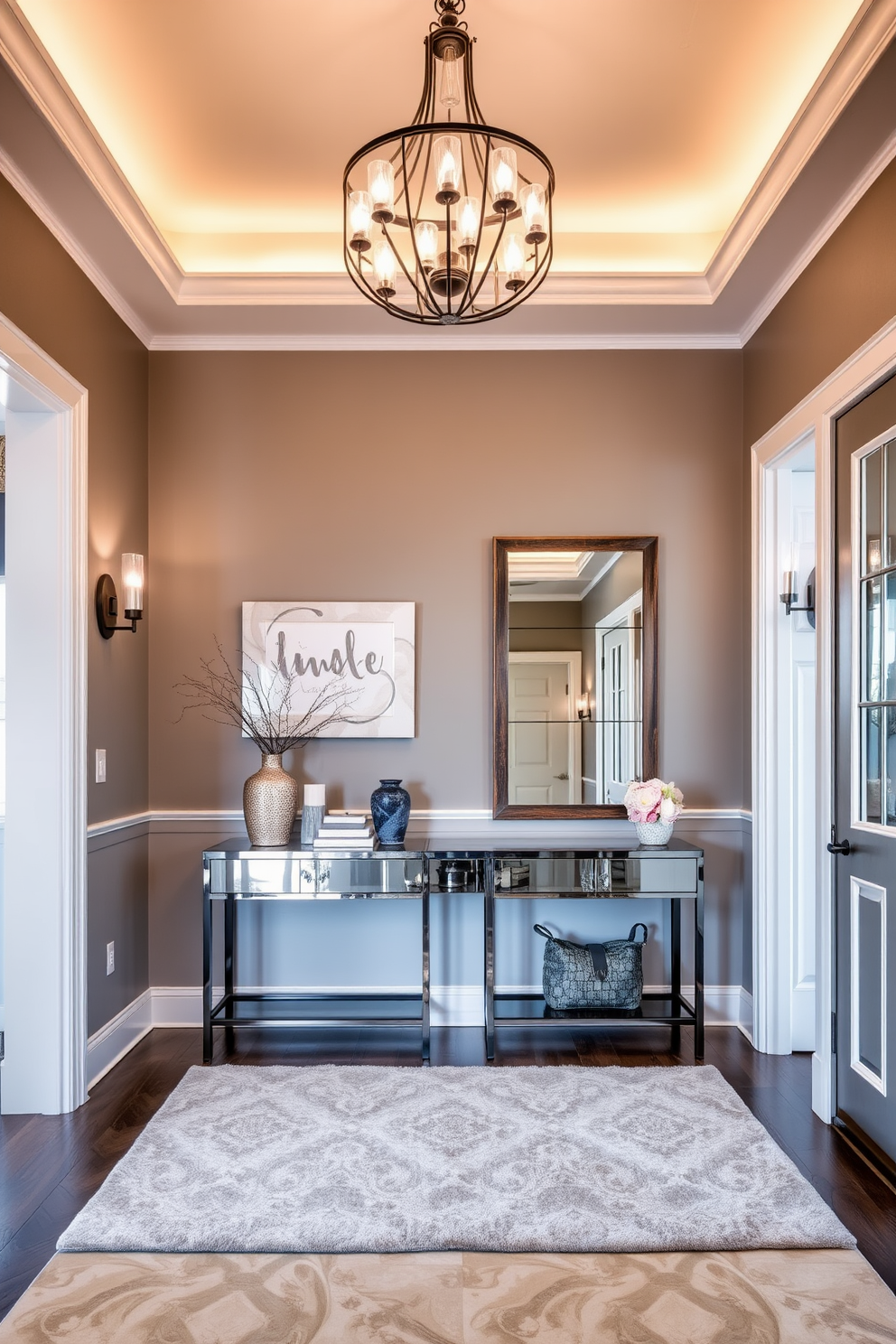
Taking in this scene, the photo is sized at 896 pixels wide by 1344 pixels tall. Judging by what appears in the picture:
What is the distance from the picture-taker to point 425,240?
2.41 m

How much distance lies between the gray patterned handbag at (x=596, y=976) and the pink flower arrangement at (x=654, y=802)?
53 cm

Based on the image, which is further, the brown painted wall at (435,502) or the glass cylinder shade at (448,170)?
the brown painted wall at (435,502)

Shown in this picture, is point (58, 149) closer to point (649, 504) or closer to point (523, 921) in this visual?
point (649, 504)

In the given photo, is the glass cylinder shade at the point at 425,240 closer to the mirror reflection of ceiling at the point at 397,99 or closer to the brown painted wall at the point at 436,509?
the mirror reflection of ceiling at the point at 397,99

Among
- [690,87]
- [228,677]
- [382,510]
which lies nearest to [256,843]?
[228,677]

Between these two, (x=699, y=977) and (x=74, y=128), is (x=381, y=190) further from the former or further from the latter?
(x=699, y=977)

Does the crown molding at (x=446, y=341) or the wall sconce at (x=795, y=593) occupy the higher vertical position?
the crown molding at (x=446, y=341)

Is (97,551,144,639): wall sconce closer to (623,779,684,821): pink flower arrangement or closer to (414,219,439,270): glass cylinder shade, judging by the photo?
(414,219,439,270): glass cylinder shade


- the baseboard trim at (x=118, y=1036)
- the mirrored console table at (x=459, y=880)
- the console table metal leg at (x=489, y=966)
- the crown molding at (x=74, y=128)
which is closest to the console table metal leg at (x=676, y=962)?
the mirrored console table at (x=459, y=880)

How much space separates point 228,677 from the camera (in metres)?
4.03

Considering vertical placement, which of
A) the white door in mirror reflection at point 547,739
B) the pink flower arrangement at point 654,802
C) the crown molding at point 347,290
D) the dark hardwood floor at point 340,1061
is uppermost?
the crown molding at point 347,290

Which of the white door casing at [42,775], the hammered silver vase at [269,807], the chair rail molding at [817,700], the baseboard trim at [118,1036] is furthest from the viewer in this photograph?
the hammered silver vase at [269,807]

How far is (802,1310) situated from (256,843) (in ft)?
7.53

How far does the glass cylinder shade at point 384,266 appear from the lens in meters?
2.45
